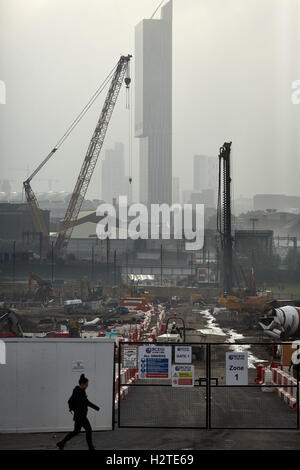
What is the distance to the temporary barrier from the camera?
8.50 metres

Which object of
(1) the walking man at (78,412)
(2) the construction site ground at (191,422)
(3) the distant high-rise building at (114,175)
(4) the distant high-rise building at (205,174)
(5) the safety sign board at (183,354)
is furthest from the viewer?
(3) the distant high-rise building at (114,175)

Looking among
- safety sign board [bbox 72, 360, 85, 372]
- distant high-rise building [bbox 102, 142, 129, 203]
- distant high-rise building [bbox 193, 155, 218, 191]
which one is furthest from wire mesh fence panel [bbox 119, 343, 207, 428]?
distant high-rise building [bbox 102, 142, 129, 203]

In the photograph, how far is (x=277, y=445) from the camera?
788cm

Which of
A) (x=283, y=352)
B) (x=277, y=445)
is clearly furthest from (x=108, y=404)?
(x=283, y=352)

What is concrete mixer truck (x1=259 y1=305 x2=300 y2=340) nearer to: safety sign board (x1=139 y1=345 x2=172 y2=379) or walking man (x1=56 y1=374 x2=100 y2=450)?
safety sign board (x1=139 y1=345 x2=172 y2=379)

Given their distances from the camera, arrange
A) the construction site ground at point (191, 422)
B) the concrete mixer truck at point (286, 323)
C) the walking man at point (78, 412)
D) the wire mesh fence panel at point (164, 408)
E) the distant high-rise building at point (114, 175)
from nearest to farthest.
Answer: the walking man at point (78, 412) → the construction site ground at point (191, 422) → the wire mesh fence panel at point (164, 408) → the concrete mixer truck at point (286, 323) → the distant high-rise building at point (114, 175)

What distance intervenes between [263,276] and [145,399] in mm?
53202

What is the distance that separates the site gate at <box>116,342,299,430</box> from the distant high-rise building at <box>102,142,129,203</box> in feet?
468

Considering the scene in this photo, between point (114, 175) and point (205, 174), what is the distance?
102ft

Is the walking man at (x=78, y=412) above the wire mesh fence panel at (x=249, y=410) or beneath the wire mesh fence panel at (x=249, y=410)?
above

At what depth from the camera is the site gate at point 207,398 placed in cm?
902

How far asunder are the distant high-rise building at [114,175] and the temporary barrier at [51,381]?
145297mm

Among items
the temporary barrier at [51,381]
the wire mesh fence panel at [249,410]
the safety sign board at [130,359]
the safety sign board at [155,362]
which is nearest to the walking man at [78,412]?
the temporary barrier at [51,381]

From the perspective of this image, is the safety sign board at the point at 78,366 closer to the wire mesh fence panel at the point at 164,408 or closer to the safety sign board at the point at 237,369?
the wire mesh fence panel at the point at 164,408
